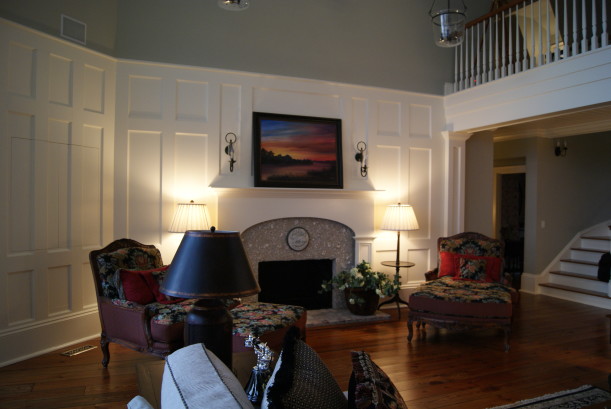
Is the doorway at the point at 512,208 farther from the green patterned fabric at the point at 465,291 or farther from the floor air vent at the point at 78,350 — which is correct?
the floor air vent at the point at 78,350

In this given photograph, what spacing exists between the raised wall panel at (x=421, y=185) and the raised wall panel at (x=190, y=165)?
8.97ft

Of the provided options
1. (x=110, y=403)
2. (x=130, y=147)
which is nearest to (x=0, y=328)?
(x=110, y=403)

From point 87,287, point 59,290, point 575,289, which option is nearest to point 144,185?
point 87,287

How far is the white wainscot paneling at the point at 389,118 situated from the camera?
5703 millimetres

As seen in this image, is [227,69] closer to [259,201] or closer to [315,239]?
Answer: [259,201]

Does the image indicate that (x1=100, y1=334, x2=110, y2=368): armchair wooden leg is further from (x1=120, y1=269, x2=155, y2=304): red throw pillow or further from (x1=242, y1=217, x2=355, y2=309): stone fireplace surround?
(x1=242, y1=217, x2=355, y2=309): stone fireplace surround

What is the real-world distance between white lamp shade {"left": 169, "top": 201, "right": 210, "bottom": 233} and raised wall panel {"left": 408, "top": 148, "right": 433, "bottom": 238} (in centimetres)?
283

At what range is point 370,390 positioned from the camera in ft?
4.12

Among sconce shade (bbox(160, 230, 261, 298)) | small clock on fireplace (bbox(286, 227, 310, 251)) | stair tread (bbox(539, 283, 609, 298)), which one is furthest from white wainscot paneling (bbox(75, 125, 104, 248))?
stair tread (bbox(539, 283, 609, 298))

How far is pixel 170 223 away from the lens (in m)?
4.68

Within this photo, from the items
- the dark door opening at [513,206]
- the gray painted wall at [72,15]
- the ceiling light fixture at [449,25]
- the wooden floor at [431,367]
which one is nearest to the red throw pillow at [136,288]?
Answer: the wooden floor at [431,367]

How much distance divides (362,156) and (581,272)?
13.7ft

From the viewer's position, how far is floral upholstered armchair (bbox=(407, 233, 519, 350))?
4230 millimetres

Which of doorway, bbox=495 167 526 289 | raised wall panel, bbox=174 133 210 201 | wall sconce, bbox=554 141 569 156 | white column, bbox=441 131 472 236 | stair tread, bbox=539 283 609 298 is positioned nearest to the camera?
raised wall panel, bbox=174 133 210 201
